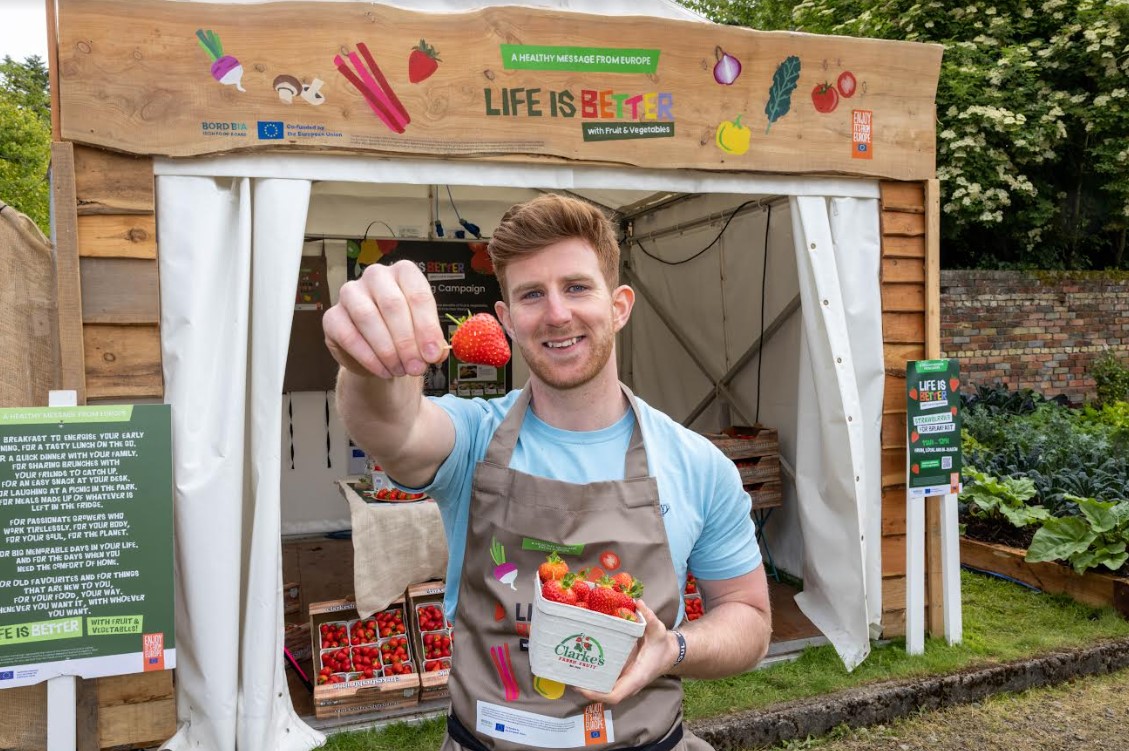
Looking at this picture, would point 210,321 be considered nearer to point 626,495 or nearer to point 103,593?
point 103,593

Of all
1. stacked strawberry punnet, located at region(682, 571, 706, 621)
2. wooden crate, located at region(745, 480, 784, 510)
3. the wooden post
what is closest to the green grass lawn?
stacked strawberry punnet, located at region(682, 571, 706, 621)

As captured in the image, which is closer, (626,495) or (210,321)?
(626,495)

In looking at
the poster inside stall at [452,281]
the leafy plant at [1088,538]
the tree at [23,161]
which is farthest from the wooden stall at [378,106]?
the tree at [23,161]

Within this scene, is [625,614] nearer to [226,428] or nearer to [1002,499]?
[226,428]

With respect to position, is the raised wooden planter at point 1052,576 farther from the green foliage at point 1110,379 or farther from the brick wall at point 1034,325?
the green foliage at point 1110,379

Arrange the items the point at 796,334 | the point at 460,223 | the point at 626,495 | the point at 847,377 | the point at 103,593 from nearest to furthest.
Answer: the point at 626,495
the point at 103,593
the point at 847,377
the point at 796,334
the point at 460,223

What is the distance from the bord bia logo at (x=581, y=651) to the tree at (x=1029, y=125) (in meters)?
11.7

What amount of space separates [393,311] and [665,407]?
6.48 metres

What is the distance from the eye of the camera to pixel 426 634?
425 cm

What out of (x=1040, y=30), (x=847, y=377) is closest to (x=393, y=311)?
(x=847, y=377)

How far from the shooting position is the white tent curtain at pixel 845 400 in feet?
13.8

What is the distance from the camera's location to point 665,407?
7531 mm

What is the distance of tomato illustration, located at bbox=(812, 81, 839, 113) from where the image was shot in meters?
4.11

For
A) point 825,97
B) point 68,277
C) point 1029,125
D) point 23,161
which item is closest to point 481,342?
point 68,277
